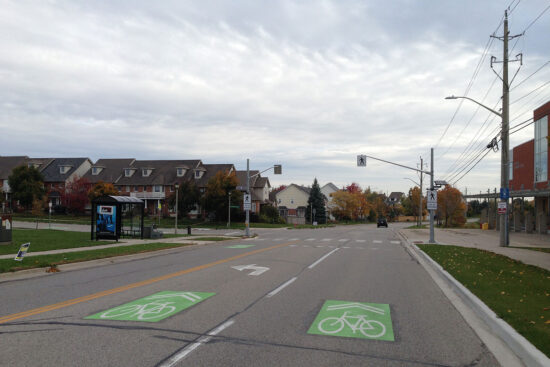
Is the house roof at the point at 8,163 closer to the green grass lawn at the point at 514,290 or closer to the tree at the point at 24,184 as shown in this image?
the tree at the point at 24,184

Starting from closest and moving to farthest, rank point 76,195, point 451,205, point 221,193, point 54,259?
point 54,259 < point 221,193 < point 76,195 < point 451,205

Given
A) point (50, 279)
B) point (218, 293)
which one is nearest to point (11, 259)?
point (50, 279)

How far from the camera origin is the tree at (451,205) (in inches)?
2776

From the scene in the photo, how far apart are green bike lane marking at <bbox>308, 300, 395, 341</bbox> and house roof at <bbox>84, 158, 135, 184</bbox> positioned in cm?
6919

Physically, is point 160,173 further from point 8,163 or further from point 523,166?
point 523,166

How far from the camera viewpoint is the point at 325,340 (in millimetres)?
6379

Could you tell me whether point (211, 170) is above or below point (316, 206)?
above

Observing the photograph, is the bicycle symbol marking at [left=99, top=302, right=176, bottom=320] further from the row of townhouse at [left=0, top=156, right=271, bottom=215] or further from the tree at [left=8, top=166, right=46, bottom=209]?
the tree at [left=8, top=166, right=46, bottom=209]

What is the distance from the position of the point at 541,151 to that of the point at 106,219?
39288 mm

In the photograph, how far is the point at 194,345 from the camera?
592cm

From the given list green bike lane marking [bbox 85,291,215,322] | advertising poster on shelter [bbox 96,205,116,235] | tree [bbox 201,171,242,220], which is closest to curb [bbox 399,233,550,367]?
green bike lane marking [bbox 85,291,215,322]

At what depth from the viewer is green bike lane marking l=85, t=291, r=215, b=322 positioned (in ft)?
24.6

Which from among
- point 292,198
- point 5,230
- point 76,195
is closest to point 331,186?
point 292,198

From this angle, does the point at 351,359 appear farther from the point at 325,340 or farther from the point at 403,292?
the point at 403,292
